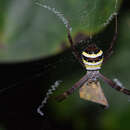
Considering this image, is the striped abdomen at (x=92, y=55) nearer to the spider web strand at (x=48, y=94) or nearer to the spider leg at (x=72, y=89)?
the spider leg at (x=72, y=89)

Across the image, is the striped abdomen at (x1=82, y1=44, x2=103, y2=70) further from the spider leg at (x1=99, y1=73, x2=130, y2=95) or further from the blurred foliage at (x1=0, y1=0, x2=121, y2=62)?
the spider leg at (x1=99, y1=73, x2=130, y2=95)

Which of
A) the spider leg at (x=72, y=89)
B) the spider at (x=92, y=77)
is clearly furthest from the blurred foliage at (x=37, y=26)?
the spider leg at (x=72, y=89)

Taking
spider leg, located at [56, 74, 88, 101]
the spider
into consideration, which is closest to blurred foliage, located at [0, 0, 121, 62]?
the spider

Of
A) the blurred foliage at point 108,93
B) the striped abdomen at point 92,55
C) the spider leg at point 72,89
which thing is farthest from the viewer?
the blurred foliage at point 108,93

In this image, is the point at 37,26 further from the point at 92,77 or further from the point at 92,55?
the point at 92,77

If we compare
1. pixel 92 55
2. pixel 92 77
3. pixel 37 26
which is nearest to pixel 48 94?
pixel 92 77
